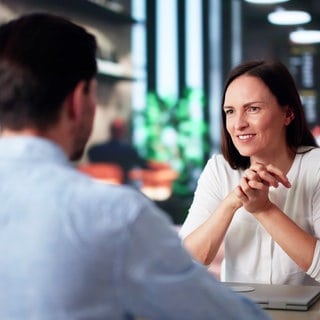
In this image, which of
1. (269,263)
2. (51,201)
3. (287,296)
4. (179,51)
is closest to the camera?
(51,201)

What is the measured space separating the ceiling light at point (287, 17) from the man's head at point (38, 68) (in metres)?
4.94

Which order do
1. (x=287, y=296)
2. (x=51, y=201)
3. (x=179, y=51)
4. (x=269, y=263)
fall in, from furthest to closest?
(x=179, y=51) < (x=269, y=263) < (x=287, y=296) < (x=51, y=201)

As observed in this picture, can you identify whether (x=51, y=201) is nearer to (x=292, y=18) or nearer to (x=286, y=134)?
(x=286, y=134)

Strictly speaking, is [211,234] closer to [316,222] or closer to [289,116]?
[316,222]

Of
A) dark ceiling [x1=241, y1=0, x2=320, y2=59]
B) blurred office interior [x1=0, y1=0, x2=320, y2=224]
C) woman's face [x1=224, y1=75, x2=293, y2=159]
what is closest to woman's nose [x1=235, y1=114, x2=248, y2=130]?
woman's face [x1=224, y1=75, x2=293, y2=159]

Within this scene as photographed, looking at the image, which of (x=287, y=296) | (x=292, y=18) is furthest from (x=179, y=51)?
(x=287, y=296)

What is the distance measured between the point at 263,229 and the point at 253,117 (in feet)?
1.01

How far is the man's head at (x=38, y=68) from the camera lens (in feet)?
3.01

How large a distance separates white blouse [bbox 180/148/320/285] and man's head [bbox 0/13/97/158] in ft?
3.76

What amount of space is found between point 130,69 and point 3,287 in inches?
190

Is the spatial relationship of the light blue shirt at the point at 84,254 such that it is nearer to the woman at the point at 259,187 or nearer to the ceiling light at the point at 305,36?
the woman at the point at 259,187

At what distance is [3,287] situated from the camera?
2.90 ft

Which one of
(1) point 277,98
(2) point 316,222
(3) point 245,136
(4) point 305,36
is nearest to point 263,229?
(2) point 316,222

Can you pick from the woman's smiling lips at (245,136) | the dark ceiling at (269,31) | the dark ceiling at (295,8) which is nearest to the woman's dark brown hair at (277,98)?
the woman's smiling lips at (245,136)
